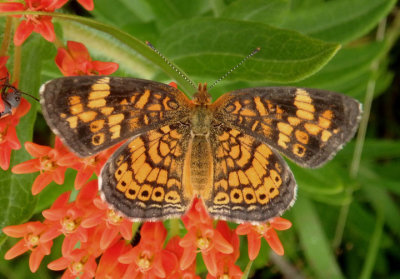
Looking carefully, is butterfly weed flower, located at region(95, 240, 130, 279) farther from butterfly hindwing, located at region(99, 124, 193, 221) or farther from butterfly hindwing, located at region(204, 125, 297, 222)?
butterfly hindwing, located at region(204, 125, 297, 222)

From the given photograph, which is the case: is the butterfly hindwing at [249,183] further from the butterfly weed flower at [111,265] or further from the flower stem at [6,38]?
the flower stem at [6,38]

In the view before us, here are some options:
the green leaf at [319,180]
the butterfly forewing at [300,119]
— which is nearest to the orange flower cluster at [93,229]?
the butterfly forewing at [300,119]

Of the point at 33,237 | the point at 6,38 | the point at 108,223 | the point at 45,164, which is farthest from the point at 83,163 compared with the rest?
the point at 6,38

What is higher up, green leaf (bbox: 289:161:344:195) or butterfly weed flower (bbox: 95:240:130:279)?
green leaf (bbox: 289:161:344:195)

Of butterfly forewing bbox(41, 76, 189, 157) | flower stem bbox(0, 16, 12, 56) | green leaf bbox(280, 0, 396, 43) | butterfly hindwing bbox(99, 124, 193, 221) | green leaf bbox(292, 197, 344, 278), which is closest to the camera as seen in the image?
butterfly forewing bbox(41, 76, 189, 157)

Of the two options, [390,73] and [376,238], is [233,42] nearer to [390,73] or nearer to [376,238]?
[376,238]

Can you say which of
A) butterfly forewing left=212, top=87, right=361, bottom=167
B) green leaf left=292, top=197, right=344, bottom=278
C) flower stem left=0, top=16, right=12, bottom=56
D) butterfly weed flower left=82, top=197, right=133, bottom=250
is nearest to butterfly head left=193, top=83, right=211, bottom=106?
butterfly forewing left=212, top=87, right=361, bottom=167

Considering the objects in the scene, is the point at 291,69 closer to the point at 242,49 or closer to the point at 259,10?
the point at 242,49
